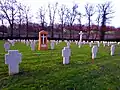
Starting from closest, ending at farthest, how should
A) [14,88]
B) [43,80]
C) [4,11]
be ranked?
1. [14,88]
2. [43,80]
3. [4,11]

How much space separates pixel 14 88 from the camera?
684cm

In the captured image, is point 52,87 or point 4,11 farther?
point 4,11

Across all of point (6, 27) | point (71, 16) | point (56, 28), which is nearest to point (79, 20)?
point (71, 16)

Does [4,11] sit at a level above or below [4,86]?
above

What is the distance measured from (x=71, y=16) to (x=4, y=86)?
65058mm

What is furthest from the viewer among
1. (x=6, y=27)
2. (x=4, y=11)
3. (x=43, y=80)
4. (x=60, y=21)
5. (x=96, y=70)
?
(x=60, y=21)

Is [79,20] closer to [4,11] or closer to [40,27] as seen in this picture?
[40,27]

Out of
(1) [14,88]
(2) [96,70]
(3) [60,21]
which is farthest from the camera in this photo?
(3) [60,21]

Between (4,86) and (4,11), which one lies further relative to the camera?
(4,11)

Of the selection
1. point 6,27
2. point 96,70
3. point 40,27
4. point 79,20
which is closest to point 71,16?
point 79,20

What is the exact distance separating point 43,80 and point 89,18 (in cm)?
6328

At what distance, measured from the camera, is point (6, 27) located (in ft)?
221

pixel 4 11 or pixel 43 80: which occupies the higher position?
pixel 4 11

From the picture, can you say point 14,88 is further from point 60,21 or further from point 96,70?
point 60,21
